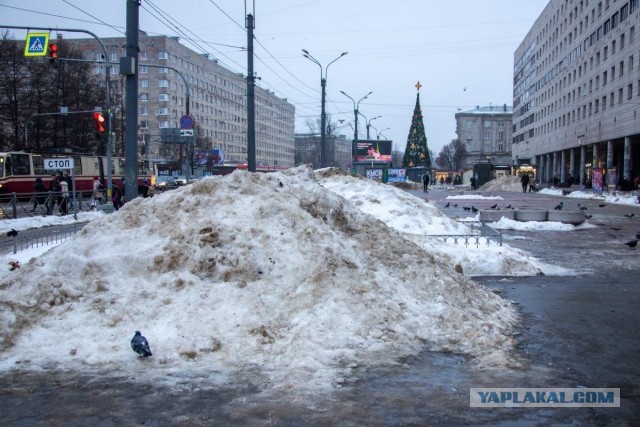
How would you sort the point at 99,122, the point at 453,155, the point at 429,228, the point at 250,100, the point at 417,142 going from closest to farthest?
1. the point at 429,228
2. the point at 250,100
3. the point at 99,122
4. the point at 417,142
5. the point at 453,155

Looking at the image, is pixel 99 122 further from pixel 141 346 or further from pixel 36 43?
pixel 141 346

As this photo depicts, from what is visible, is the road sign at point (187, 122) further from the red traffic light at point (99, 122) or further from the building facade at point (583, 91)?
the building facade at point (583, 91)

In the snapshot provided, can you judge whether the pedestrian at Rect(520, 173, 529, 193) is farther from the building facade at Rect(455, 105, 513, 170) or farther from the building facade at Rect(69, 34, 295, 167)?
the building facade at Rect(455, 105, 513, 170)

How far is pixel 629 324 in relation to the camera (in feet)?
21.6

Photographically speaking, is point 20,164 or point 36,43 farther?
point 20,164

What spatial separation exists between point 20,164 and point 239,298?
97.8 ft

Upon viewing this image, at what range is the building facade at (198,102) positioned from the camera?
81812 mm

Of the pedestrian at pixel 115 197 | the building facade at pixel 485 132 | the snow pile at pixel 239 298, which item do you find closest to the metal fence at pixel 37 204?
the pedestrian at pixel 115 197

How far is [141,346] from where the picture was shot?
508cm

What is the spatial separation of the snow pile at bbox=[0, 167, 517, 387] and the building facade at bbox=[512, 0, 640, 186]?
43.2m

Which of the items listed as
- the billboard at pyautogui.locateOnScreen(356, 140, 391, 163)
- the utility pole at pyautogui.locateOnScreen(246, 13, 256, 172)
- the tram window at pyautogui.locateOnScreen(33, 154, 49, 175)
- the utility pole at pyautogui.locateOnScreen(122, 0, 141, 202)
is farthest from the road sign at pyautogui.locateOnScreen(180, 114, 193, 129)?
the billboard at pyautogui.locateOnScreen(356, 140, 391, 163)

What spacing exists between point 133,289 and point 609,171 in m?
46.7

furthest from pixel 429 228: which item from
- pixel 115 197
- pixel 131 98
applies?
pixel 115 197

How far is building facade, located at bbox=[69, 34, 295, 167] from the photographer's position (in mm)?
81812
